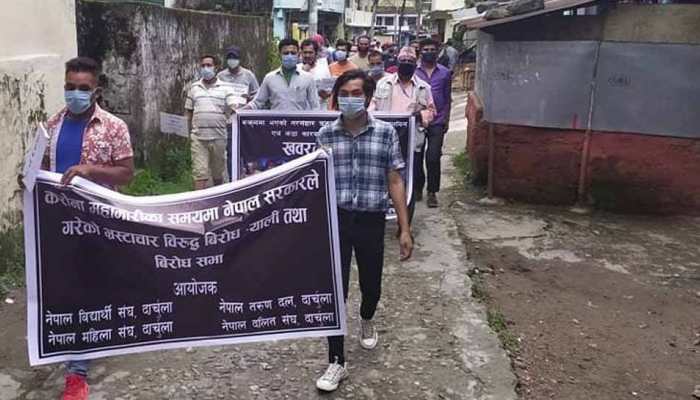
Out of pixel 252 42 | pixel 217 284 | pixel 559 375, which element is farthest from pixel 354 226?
pixel 252 42

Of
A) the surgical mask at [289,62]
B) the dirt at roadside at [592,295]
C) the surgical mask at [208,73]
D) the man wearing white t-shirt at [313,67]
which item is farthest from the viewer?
the man wearing white t-shirt at [313,67]

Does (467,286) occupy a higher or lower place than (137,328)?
lower

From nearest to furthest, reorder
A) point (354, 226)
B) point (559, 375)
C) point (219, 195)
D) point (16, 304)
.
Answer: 1. point (219, 195)
2. point (354, 226)
3. point (559, 375)
4. point (16, 304)

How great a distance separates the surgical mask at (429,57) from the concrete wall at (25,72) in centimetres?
342

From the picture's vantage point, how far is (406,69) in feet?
22.0

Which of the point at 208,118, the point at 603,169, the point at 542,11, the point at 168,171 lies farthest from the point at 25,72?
the point at 603,169

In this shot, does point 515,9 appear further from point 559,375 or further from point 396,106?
point 559,375

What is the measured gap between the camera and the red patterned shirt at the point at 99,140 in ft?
11.7

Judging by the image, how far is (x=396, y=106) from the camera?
22.1 ft

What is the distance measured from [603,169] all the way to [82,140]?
5.53 meters

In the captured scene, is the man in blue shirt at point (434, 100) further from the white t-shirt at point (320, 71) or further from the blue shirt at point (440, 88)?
the white t-shirt at point (320, 71)

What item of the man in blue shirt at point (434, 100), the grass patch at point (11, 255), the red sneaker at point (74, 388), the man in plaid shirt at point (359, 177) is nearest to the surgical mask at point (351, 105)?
the man in plaid shirt at point (359, 177)

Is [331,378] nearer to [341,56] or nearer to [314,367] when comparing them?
[314,367]

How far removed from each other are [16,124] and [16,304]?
144cm
